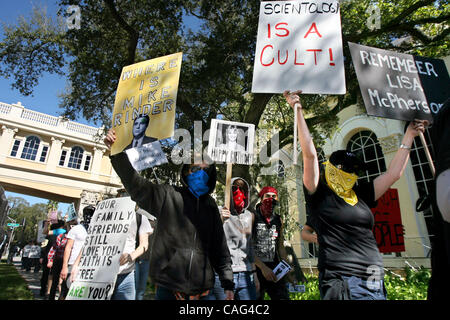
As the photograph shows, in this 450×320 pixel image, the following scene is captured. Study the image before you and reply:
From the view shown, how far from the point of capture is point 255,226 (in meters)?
4.14

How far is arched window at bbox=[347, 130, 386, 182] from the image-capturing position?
13.0 metres

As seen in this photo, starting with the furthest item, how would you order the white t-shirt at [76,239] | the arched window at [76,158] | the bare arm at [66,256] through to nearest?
the arched window at [76,158]
the white t-shirt at [76,239]
the bare arm at [66,256]

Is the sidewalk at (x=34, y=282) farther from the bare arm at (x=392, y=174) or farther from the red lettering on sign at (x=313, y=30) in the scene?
the red lettering on sign at (x=313, y=30)

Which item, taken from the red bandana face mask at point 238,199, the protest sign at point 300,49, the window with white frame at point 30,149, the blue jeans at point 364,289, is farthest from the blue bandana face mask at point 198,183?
the window with white frame at point 30,149

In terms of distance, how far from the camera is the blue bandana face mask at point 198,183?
2.56 metres

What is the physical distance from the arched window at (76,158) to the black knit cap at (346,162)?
30.1 meters

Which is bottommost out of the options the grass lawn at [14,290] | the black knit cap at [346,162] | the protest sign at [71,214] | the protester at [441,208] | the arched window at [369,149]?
the grass lawn at [14,290]

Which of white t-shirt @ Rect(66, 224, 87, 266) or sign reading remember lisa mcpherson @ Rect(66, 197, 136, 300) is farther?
white t-shirt @ Rect(66, 224, 87, 266)

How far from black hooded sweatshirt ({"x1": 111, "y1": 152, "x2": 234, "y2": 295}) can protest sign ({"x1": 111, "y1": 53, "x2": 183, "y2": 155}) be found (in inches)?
41.3

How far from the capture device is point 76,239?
470 cm

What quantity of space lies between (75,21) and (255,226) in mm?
7075

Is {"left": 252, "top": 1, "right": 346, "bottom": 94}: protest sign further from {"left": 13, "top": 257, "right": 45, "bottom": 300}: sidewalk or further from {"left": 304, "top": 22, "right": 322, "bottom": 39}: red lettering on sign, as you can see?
{"left": 13, "top": 257, "right": 45, "bottom": 300}: sidewalk

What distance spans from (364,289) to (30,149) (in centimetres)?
3063

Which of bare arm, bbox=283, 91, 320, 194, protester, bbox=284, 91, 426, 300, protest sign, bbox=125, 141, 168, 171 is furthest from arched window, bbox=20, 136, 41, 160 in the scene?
bare arm, bbox=283, 91, 320, 194
